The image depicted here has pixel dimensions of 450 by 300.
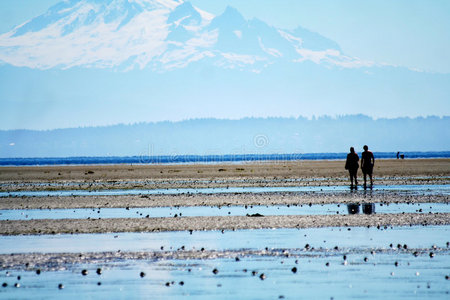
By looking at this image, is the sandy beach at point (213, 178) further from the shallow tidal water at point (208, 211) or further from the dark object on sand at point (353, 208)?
the dark object on sand at point (353, 208)

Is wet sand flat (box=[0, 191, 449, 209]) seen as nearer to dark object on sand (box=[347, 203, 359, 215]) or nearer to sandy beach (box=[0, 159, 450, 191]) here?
dark object on sand (box=[347, 203, 359, 215])

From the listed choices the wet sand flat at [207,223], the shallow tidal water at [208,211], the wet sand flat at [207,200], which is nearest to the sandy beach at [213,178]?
the wet sand flat at [207,200]

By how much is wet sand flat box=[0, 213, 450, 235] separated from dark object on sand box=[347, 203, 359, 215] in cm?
155

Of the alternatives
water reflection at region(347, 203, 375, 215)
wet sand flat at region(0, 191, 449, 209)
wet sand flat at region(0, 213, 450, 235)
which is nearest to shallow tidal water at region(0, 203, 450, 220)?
water reflection at region(347, 203, 375, 215)

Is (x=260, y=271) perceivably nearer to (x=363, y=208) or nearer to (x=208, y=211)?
(x=208, y=211)

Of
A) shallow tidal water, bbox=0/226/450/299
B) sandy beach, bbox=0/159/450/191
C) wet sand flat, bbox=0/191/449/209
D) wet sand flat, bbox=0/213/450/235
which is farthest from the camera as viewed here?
sandy beach, bbox=0/159/450/191

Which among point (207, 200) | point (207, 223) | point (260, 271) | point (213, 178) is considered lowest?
point (260, 271)

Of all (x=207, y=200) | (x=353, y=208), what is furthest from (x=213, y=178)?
(x=353, y=208)

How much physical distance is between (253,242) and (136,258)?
3846 millimetres

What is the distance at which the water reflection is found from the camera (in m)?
29.0

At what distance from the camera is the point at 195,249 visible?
19.6 m

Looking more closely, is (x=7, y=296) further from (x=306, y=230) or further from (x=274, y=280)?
(x=306, y=230)

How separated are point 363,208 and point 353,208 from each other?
1.33 feet

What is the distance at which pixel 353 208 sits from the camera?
31.0m
